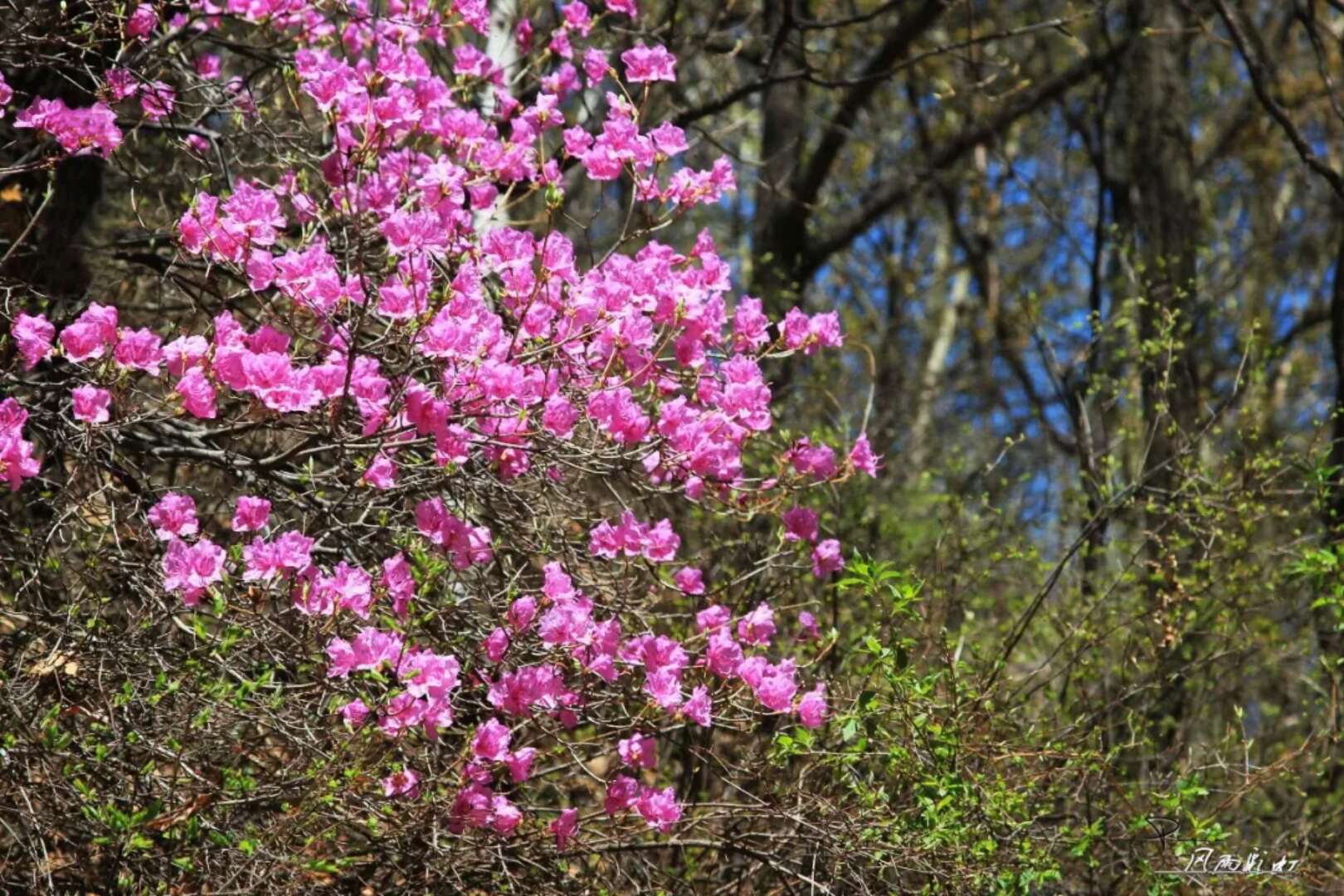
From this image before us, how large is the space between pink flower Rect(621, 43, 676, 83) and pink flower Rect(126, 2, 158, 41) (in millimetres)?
1267

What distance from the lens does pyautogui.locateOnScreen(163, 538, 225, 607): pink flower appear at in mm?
3160

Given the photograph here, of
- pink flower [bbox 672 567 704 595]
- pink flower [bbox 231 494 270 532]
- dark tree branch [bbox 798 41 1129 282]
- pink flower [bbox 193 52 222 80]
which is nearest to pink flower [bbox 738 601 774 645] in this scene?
pink flower [bbox 672 567 704 595]

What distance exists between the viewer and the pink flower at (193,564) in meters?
3.16

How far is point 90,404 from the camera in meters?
Answer: 3.19

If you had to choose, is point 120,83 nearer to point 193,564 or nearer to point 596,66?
point 596,66

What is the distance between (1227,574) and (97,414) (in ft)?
11.8

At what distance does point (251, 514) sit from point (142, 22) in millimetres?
1454

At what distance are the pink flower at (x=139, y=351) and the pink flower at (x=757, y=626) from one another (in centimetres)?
159

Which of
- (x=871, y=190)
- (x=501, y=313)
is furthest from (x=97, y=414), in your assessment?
(x=871, y=190)

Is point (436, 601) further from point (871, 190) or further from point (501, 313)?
point (871, 190)

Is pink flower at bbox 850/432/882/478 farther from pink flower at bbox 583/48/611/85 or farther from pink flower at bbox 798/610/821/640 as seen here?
pink flower at bbox 583/48/611/85

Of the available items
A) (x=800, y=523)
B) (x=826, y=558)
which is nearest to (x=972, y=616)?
(x=826, y=558)

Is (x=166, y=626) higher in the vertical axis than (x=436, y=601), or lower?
lower

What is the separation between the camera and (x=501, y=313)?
4027 mm
